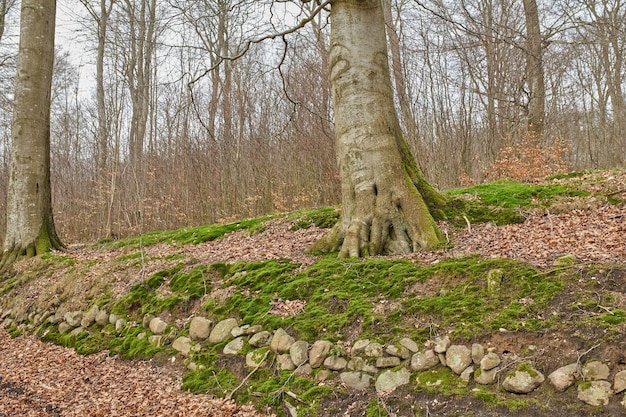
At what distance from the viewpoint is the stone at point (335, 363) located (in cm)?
351

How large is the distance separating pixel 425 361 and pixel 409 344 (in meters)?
0.20

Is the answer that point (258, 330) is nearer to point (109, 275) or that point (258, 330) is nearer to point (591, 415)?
point (591, 415)

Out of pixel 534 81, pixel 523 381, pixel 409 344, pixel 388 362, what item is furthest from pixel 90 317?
pixel 534 81

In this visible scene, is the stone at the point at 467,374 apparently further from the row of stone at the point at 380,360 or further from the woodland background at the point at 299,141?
the woodland background at the point at 299,141

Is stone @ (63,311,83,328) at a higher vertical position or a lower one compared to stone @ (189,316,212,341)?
lower

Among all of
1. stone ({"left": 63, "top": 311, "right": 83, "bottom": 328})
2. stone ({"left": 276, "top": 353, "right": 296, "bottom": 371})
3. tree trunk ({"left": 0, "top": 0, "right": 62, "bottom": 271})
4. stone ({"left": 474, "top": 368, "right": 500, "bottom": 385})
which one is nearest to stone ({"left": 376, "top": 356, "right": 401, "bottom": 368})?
stone ({"left": 474, "top": 368, "right": 500, "bottom": 385})

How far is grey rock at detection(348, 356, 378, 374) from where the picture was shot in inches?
133

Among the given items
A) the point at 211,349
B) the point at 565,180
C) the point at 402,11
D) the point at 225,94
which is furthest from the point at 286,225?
the point at 402,11

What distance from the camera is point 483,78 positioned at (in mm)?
12258

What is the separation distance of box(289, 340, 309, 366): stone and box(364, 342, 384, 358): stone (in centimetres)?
52

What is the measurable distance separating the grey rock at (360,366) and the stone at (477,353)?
2.29 feet

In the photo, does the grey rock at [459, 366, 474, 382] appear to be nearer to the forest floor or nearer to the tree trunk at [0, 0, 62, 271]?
the forest floor

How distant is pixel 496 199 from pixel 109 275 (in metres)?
5.50

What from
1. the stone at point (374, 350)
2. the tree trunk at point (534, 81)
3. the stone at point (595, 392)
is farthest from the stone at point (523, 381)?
the tree trunk at point (534, 81)
